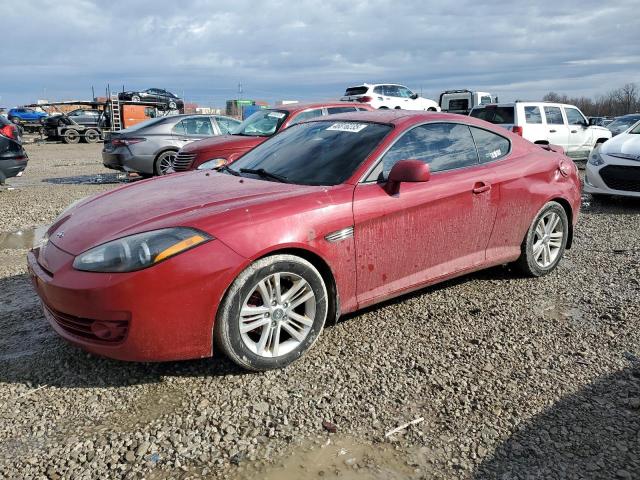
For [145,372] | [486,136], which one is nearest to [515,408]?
[145,372]

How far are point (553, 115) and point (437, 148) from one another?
10854mm

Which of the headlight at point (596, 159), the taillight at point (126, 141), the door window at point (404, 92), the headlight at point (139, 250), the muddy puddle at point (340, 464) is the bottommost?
the muddy puddle at point (340, 464)

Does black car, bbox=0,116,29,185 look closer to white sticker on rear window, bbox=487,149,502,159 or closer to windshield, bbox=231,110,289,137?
windshield, bbox=231,110,289,137

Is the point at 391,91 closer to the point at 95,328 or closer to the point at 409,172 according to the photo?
the point at 409,172

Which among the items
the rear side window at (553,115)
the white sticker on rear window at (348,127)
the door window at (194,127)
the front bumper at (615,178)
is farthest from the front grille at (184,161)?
the rear side window at (553,115)

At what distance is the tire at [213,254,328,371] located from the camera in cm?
282

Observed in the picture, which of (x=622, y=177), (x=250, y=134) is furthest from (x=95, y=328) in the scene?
(x=622, y=177)

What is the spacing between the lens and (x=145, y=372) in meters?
3.03

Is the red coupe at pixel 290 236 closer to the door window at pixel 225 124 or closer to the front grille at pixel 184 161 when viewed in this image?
the front grille at pixel 184 161

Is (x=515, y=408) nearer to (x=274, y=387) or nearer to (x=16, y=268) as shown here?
(x=274, y=387)

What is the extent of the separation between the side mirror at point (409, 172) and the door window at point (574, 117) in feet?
39.5

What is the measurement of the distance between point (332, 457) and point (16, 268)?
393 centimetres

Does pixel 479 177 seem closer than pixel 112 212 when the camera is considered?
No

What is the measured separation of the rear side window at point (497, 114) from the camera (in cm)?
1255
